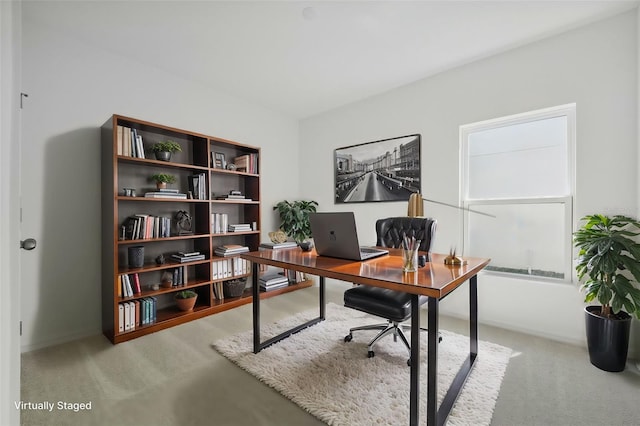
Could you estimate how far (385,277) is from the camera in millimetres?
1332

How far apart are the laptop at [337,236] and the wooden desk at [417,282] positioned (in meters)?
0.06

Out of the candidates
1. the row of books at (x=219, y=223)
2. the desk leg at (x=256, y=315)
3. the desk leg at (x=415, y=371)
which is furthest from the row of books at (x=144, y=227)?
the desk leg at (x=415, y=371)

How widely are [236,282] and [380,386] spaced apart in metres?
2.05

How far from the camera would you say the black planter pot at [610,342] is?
1.85 metres

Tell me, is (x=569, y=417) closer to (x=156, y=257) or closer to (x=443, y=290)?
(x=443, y=290)

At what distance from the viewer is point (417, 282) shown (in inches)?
48.9

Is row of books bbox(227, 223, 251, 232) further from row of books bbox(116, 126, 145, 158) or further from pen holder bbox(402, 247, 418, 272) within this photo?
pen holder bbox(402, 247, 418, 272)

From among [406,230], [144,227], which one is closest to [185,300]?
[144,227]

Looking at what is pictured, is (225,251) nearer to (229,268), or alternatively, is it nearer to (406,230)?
(229,268)

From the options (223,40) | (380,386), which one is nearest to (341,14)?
Result: (223,40)

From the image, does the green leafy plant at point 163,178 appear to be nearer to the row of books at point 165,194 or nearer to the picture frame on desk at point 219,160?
the row of books at point 165,194

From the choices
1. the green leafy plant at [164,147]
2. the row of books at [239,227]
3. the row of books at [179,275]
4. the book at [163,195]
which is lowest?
the row of books at [179,275]

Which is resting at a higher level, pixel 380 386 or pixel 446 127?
pixel 446 127

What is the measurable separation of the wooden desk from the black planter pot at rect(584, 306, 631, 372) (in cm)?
81
